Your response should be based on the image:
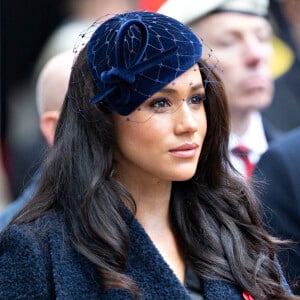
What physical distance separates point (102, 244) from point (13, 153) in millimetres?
3254

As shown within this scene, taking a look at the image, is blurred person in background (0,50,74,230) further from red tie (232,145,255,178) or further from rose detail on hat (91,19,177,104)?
rose detail on hat (91,19,177,104)

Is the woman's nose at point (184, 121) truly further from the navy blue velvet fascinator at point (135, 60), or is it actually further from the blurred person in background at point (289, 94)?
the blurred person in background at point (289, 94)

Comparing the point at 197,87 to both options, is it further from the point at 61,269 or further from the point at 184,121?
the point at 61,269

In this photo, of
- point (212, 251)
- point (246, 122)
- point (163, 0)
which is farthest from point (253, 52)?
point (212, 251)

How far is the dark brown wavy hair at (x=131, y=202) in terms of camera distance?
3088mm

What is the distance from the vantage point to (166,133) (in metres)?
3.12

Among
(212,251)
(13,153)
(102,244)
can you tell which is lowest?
(13,153)

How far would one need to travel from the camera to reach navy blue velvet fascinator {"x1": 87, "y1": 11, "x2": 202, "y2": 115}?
310cm

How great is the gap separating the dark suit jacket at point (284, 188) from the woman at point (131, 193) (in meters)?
0.73

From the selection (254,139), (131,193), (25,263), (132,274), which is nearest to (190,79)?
(131,193)

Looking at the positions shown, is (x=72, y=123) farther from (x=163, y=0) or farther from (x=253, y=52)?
(x=163, y=0)

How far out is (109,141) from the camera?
3.18 meters

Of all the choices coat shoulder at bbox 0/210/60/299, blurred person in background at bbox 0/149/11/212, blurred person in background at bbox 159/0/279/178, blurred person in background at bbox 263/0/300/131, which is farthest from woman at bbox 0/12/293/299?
blurred person in background at bbox 0/149/11/212

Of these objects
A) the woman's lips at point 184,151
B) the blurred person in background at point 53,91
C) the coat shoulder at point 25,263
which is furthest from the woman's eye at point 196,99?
the blurred person in background at point 53,91
